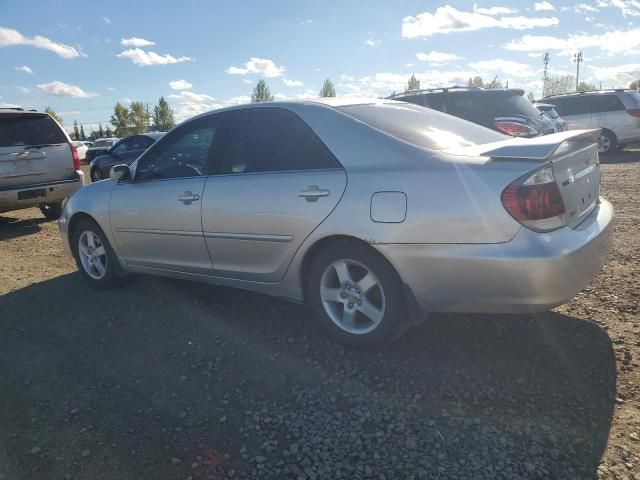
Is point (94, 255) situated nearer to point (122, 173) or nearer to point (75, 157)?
point (122, 173)

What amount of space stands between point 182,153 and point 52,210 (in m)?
6.28

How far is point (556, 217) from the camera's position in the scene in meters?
2.72

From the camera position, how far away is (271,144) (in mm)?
3645

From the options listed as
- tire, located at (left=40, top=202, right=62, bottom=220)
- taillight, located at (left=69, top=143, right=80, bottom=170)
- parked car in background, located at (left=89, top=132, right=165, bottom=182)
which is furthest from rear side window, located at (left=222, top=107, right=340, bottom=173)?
parked car in background, located at (left=89, top=132, right=165, bottom=182)

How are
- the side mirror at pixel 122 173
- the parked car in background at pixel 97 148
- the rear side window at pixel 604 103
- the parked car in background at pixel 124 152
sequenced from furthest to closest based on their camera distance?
the parked car in background at pixel 97 148, the parked car in background at pixel 124 152, the rear side window at pixel 604 103, the side mirror at pixel 122 173

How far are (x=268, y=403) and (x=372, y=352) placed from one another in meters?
0.79

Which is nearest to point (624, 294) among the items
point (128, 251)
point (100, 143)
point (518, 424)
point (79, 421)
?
point (518, 424)

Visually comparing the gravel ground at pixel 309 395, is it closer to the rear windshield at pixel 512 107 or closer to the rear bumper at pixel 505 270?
the rear bumper at pixel 505 270

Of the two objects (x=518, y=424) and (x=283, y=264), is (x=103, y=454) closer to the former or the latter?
(x=283, y=264)

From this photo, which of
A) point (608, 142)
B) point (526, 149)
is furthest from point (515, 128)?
point (526, 149)

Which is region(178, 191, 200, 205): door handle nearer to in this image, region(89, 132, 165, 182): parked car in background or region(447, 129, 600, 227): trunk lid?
region(447, 129, 600, 227): trunk lid

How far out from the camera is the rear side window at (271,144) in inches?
133

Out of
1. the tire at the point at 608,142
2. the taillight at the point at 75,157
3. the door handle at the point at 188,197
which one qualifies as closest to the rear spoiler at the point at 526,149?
the door handle at the point at 188,197

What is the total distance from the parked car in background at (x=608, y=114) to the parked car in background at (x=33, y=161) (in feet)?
41.1
